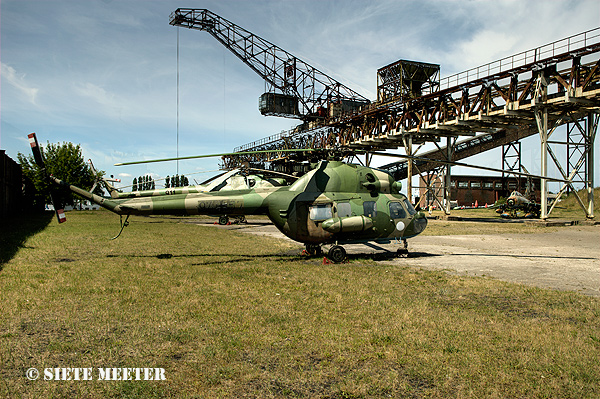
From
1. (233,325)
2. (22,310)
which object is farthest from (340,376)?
(22,310)

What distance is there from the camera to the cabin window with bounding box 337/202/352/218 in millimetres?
13711

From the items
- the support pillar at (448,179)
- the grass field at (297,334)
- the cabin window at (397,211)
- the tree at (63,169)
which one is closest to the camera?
the grass field at (297,334)

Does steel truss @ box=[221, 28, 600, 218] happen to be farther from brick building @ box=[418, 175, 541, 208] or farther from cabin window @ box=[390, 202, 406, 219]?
brick building @ box=[418, 175, 541, 208]

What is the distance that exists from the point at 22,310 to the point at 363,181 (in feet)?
36.2

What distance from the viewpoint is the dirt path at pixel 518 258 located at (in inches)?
432

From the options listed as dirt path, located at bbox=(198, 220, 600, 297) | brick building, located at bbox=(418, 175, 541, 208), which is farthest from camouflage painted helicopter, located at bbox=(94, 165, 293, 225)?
brick building, located at bbox=(418, 175, 541, 208)

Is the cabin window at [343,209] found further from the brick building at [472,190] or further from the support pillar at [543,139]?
the brick building at [472,190]

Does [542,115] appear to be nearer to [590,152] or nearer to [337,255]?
[590,152]

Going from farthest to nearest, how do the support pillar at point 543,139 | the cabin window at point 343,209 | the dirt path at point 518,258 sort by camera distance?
the support pillar at point 543,139 → the cabin window at point 343,209 → the dirt path at point 518,258

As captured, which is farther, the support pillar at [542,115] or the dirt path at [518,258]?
the support pillar at [542,115]

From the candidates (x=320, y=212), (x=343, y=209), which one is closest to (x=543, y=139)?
(x=343, y=209)

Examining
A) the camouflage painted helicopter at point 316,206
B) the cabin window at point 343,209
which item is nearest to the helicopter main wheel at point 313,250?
the camouflage painted helicopter at point 316,206

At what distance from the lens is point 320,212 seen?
1362 cm

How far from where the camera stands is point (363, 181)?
14383mm
